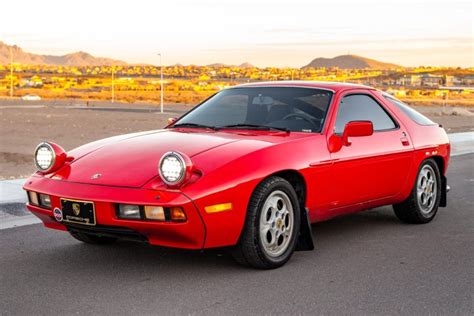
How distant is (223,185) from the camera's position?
17.5 ft

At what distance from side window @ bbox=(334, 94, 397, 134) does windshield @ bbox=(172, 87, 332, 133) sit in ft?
0.64

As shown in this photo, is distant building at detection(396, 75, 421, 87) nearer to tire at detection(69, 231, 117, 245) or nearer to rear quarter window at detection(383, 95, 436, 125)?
rear quarter window at detection(383, 95, 436, 125)

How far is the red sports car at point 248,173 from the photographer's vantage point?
5273mm

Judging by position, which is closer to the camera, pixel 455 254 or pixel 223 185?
pixel 223 185

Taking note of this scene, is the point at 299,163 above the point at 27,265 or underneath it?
above

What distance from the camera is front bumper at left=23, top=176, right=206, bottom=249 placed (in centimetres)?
517

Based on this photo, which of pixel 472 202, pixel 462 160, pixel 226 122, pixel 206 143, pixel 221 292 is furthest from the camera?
pixel 462 160

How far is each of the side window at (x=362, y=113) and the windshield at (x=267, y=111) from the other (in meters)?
0.20

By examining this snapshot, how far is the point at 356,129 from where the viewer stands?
21.4 feet

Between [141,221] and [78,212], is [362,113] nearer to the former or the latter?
[141,221]

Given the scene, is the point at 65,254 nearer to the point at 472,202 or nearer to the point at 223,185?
the point at 223,185

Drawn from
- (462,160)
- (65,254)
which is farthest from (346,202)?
(462,160)

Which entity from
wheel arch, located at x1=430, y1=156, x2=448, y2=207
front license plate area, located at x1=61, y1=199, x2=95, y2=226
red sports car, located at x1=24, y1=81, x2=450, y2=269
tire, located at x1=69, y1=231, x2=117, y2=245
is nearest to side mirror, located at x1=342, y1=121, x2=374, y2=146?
red sports car, located at x1=24, y1=81, x2=450, y2=269

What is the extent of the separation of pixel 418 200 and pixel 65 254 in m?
3.63
